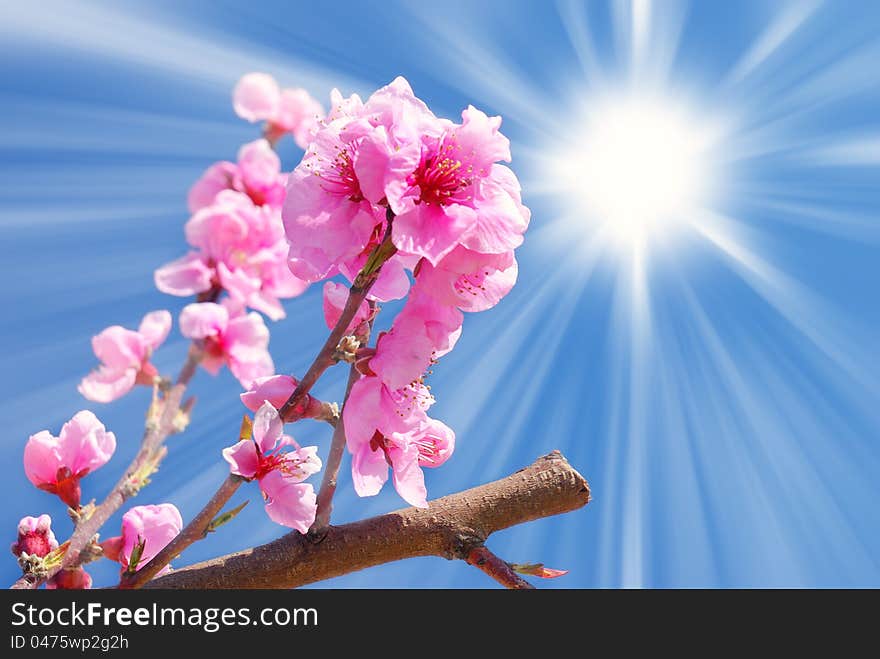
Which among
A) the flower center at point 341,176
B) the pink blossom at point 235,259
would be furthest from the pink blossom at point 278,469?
the pink blossom at point 235,259

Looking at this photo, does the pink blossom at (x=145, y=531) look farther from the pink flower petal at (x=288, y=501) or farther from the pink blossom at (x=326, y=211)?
the pink blossom at (x=326, y=211)

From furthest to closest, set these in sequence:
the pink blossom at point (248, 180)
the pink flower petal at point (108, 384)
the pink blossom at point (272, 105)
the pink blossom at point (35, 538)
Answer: the pink blossom at point (272, 105) → the pink blossom at point (248, 180) → the pink flower petal at point (108, 384) → the pink blossom at point (35, 538)

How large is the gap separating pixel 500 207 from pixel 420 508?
1.21ft

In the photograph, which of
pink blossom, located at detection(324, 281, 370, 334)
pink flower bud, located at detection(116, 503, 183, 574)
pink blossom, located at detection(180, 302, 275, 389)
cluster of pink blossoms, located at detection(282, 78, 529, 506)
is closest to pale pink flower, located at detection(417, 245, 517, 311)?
cluster of pink blossoms, located at detection(282, 78, 529, 506)

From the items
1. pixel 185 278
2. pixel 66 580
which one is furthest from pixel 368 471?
pixel 185 278

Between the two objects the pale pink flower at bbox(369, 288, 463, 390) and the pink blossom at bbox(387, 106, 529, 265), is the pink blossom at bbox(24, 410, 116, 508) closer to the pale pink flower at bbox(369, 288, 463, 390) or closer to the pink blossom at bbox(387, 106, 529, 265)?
the pale pink flower at bbox(369, 288, 463, 390)

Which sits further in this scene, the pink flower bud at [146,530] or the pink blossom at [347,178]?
the pink flower bud at [146,530]

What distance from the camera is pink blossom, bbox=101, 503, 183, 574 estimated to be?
3.17 ft

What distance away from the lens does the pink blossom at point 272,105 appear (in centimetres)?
202

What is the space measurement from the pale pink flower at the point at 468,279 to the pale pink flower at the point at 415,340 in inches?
0.7

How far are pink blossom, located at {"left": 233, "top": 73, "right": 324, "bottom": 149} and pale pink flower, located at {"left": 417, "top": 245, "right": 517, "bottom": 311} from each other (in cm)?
134

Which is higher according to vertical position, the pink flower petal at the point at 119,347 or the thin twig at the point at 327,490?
the pink flower petal at the point at 119,347
